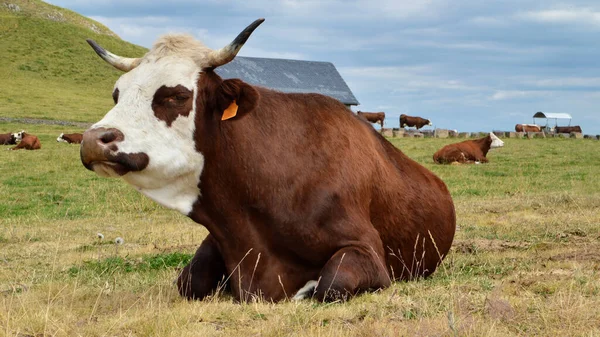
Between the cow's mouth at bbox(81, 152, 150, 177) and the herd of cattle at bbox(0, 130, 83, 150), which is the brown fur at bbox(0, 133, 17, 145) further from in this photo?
the cow's mouth at bbox(81, 152, 150, 177)

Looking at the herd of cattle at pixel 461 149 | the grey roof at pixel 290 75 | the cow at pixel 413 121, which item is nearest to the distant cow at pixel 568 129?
the cow at pixel 413 121

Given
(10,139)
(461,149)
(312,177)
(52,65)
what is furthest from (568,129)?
(312,177)

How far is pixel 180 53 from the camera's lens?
6258mm

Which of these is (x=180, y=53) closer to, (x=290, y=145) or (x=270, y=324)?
(x=290, y=145)

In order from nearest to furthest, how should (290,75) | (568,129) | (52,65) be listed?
1. (290,75)
2. (568,129)
3. (52,65)

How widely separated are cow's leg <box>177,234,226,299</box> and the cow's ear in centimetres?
138

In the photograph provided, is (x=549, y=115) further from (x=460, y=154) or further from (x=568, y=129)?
(x=460, y=154)

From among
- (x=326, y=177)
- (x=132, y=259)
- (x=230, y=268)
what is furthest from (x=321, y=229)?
(x=132, y=259)

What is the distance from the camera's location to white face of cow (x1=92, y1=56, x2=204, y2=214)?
5.82 m

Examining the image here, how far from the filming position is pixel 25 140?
3266cm

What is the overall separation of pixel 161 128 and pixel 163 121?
61 millimetres

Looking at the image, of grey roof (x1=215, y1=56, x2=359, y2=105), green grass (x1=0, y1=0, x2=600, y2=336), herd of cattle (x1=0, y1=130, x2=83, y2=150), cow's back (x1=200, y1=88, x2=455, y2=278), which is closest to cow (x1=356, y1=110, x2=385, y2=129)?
grey roof (x1=215, y1=56, x2=359, y2=105)

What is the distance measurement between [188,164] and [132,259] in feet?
13.5

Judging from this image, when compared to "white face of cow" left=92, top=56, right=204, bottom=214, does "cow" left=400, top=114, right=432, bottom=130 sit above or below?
below
